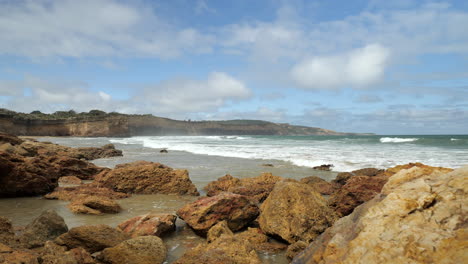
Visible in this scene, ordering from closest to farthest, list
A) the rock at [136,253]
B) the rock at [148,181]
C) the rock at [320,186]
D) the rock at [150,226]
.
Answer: the rock at [136,253], the rock at [150,226], the rock at [148,181], the rock at [320,186]

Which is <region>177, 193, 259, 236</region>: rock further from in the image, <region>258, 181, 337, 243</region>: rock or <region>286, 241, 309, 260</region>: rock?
<region>286, 241, 309, 260</region>: rock

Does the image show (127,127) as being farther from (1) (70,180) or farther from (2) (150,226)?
(2) (150,226)

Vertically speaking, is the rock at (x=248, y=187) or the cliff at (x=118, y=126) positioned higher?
the cliff at (x=118, y=126)

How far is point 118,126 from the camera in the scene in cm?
6244

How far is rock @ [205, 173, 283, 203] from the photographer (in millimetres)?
6422

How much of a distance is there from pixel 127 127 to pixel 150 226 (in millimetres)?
65706

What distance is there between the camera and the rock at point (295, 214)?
3.84 meters

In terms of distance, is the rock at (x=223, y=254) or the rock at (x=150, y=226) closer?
the rock at (x=223, y=254)

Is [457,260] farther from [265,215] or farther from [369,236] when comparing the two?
[265,215]

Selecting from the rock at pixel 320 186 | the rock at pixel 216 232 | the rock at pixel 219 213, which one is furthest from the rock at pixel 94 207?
the rock at pixel 320 186

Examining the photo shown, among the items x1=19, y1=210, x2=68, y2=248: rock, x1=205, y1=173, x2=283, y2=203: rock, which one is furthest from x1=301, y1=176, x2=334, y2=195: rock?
x1=19, y1=210, x2=68, y2=248: rock

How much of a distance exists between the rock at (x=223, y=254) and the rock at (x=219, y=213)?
84cm

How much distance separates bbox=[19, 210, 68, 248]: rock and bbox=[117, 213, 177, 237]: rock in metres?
0.78

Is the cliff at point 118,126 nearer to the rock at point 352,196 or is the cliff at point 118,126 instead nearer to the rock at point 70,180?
the rock at point 70,180
